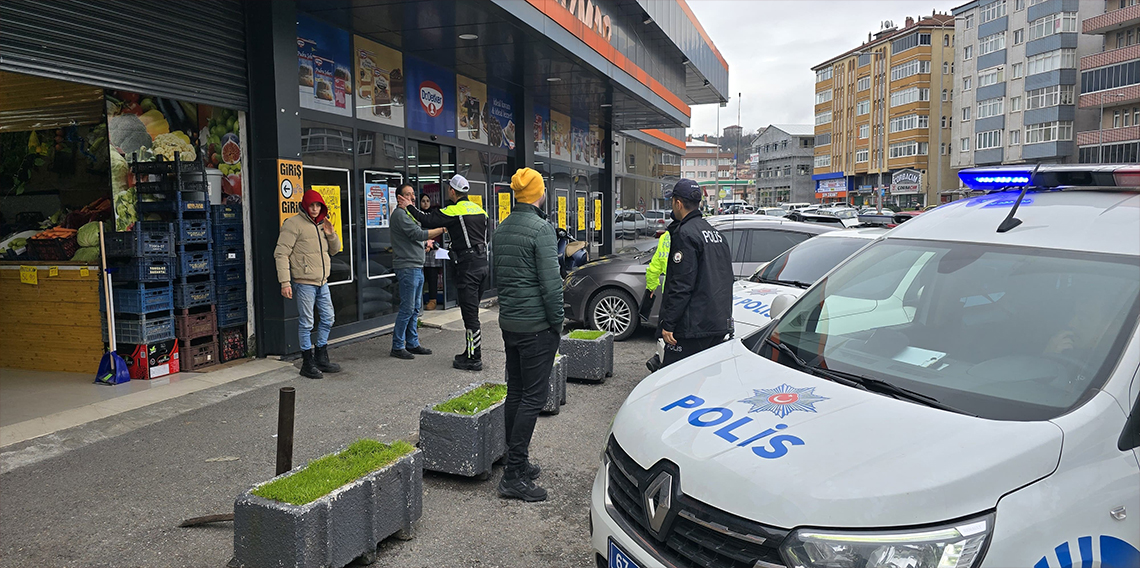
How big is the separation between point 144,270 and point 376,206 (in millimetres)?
3529

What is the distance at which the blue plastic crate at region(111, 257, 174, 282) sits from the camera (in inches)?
279

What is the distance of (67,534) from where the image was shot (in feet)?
13.3

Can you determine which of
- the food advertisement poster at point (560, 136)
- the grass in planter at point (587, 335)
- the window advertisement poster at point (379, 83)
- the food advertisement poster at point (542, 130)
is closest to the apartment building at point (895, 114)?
the food advertisement poster at point (560, 136)

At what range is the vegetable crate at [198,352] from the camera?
7.55 m

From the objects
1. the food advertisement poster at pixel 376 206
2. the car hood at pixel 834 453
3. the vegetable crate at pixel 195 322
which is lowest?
the vegetable crate at pixel 195 322

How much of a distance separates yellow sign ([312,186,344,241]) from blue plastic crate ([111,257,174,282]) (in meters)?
2.16

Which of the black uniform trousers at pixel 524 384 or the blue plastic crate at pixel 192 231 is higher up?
the blue plastic crate at pixel 192 231

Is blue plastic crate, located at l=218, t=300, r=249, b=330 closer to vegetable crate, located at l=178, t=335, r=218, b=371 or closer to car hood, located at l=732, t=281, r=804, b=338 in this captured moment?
vegetable crate, located at l=178, t=335, r=218, b=371

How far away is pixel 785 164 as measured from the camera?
124 metres

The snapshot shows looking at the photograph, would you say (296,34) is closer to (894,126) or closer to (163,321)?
(163,321)

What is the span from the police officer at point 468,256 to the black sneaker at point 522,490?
3.42m

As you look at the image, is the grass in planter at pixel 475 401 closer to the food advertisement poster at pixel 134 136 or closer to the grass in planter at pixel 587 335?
the grass in planter at pixel 587 335

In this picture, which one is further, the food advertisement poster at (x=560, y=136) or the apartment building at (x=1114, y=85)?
the apartment building at (x=1114, y=85)

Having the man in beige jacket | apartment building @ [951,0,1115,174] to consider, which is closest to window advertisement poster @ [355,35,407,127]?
the man in beige jacket
